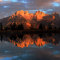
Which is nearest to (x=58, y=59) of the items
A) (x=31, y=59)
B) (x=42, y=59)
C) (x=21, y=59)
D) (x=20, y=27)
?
(x=42, y=59)

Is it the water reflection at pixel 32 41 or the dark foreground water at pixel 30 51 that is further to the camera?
the water reflection at pixel 32 41

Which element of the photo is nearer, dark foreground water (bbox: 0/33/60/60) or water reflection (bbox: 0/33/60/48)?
dark foreground water (bbox: 0/33/60/60)

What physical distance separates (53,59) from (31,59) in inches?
78.1

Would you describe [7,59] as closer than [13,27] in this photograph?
Yes

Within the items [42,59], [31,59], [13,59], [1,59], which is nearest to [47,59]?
[42,59]

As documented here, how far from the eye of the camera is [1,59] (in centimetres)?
1138

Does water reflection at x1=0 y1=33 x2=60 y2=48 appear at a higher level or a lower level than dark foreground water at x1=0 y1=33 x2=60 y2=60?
lower

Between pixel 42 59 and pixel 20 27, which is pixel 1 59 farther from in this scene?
pixel 20 27

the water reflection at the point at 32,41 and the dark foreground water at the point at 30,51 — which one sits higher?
the dark foreground water at the point at 30,51

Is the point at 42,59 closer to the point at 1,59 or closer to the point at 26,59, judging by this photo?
the point at 26,59

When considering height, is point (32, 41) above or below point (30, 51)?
below

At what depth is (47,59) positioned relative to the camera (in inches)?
434

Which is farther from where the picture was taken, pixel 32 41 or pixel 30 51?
pixel 32 41

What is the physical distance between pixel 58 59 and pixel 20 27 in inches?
5471
